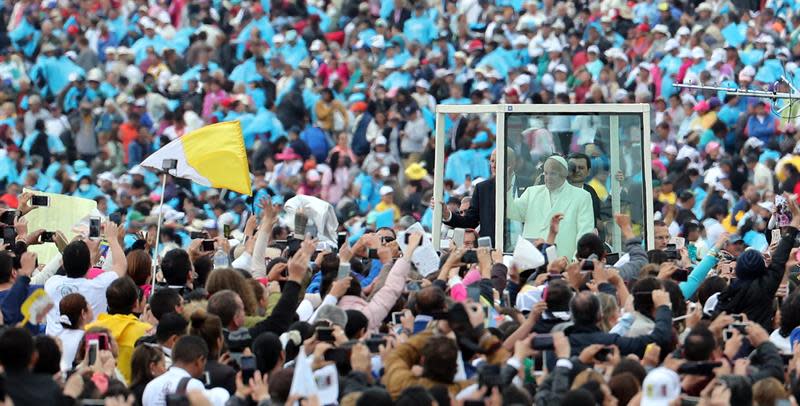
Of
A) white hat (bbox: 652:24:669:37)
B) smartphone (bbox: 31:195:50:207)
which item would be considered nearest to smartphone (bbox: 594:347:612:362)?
Answer: smartphone (bbox: 31:195:50:207)

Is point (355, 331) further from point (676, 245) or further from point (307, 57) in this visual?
point (307, 57)

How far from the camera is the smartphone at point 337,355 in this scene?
31.2 ft

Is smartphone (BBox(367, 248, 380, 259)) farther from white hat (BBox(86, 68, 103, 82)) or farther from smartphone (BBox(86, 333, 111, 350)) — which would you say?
white hat (BBox(86, 68, 103, 82))

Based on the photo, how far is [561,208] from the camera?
50.1ft

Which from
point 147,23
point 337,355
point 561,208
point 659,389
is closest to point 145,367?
point 337,355

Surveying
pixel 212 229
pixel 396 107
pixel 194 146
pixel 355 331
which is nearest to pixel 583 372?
pixel 355 331

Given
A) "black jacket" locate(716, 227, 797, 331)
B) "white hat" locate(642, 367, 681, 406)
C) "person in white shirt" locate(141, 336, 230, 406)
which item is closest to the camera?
"white hat" locate(642, 367, 681, 406)

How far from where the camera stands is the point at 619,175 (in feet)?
50.7

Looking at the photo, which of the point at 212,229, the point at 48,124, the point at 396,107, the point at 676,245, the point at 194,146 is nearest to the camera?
the point at 194,146

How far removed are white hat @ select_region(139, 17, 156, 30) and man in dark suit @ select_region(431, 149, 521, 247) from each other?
1946 cm

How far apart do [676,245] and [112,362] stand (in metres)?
7.02

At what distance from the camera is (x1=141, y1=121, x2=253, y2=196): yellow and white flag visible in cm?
1474

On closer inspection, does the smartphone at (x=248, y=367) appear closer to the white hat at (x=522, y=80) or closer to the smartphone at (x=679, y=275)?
the smartphone at (x=679, y=275)

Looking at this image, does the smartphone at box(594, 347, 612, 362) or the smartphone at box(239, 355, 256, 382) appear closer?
the smartphone at box(239, 355, 256, 382)
